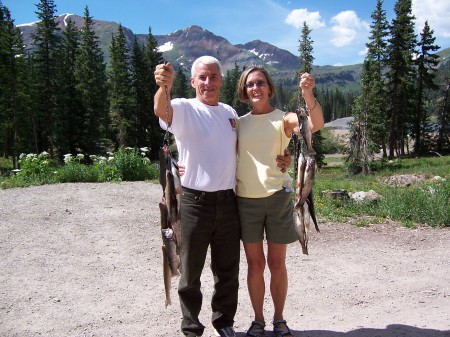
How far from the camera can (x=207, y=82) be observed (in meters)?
3.33

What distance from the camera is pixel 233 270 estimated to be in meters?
3.65

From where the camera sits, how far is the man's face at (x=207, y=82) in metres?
3.30

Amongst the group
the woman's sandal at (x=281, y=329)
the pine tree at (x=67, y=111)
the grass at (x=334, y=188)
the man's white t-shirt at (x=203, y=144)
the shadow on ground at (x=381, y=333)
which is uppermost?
the pine tree at (x=67, y=111)

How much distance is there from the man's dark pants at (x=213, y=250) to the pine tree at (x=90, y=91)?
126 ft

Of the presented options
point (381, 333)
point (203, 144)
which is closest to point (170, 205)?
point (203, 144)

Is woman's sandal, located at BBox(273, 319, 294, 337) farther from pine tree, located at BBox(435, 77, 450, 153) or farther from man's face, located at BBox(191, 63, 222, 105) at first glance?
pine tree, located at BBox(435, 77, 450, 153)

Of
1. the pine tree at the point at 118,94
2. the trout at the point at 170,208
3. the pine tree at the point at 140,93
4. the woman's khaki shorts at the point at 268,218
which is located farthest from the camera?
the pine tree at the point at 140,93

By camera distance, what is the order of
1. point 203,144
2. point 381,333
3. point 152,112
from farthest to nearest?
point 152,112 → point 381,333 → point 203,144

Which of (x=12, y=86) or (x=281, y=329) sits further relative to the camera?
(x=12, y=86)

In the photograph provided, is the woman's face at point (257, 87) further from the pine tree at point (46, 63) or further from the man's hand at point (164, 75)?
the pine tree at point (46, 63)

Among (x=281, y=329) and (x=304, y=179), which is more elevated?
(x=304, y=179)

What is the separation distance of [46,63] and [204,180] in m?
37.9

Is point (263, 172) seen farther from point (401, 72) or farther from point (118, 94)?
point (401, 72)

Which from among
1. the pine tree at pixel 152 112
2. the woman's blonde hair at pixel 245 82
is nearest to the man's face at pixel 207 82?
the woman's blonde hair at pixel 245 82
